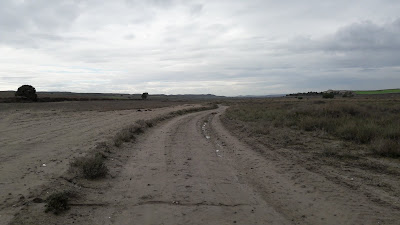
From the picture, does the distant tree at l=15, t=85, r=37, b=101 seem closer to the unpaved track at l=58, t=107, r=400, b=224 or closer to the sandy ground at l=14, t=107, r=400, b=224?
the sandy ground at l=14, t=107, r=400, b=224

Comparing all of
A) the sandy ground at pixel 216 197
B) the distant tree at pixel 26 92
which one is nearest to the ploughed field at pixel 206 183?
the sandy ground at pixel 216 197

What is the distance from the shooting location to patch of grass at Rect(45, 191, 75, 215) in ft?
16.4

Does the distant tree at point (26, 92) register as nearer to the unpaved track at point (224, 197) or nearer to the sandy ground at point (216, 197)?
the sandy ground at point (216, 197)

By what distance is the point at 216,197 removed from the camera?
5.93m

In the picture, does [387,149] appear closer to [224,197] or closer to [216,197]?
[224,197]

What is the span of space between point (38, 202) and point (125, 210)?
1.66 meters

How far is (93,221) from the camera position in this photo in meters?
4.78

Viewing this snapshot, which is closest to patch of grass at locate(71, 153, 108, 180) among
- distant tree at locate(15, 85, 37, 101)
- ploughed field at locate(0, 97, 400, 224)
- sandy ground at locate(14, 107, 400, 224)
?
ploughed field at locate(0, 97, 400, 224)

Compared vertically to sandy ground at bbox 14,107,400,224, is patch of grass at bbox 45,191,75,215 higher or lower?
higher

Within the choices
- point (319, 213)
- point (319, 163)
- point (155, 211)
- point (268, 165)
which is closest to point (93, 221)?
point (155, 211)

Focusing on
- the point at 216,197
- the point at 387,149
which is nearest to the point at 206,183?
the point at 216,197

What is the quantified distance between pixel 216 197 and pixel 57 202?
303 cm

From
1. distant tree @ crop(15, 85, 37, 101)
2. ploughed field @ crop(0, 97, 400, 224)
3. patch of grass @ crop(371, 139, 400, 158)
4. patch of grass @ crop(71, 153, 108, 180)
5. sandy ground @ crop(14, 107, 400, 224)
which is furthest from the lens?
distant tree @ crop(15, 85, 37, 101)

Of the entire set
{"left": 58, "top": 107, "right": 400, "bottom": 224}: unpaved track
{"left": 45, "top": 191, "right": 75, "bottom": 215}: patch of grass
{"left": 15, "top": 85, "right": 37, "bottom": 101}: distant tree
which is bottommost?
{"left": 58, "top": 107, "right": 400, "bottom": 224}: unpaved track
